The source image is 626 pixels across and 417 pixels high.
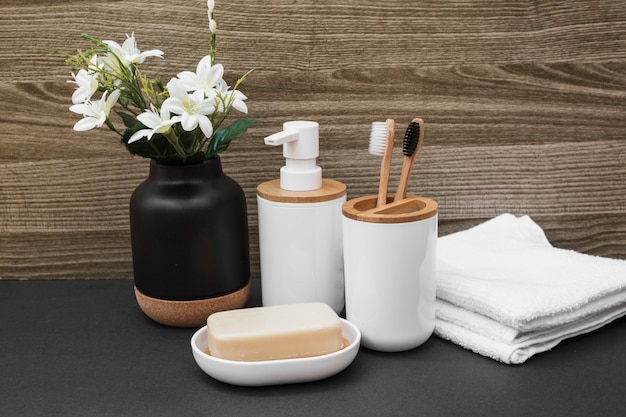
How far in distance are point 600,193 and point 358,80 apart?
382 millimetres

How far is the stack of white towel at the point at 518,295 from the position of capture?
780 millimetres

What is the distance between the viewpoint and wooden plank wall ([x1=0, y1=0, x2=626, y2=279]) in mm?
983

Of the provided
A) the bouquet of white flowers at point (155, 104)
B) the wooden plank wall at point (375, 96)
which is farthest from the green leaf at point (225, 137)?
the wooden plank wall at point (375, 96)

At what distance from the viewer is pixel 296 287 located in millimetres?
870

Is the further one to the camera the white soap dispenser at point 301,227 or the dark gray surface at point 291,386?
the white soap dispenser at point 301,227

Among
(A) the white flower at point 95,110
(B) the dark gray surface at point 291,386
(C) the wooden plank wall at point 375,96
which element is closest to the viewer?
(B) the dark gray surface at point 291,386

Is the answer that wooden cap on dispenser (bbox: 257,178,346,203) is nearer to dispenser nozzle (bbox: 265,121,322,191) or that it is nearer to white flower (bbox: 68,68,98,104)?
dispenser nozzle (bbox: 265,121,322,191)

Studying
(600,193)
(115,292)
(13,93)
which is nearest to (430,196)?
(600,193)

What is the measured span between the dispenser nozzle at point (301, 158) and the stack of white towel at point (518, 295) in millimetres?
194

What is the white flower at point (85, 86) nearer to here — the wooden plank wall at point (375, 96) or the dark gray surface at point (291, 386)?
the wooden plank wall at point (375, 96)

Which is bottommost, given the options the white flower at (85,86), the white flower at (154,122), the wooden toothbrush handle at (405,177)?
the wooden toothbrush handle at (405,177)

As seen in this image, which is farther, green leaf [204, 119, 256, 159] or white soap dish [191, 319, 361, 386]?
green leaf [204, 119, 256, 159]

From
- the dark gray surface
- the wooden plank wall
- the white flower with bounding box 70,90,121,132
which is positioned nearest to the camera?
the dark gray surface

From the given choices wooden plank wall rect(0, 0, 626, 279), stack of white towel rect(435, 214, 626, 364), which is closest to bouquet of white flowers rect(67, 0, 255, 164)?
wooden plank wall rect(0, 0, 626, 279)
